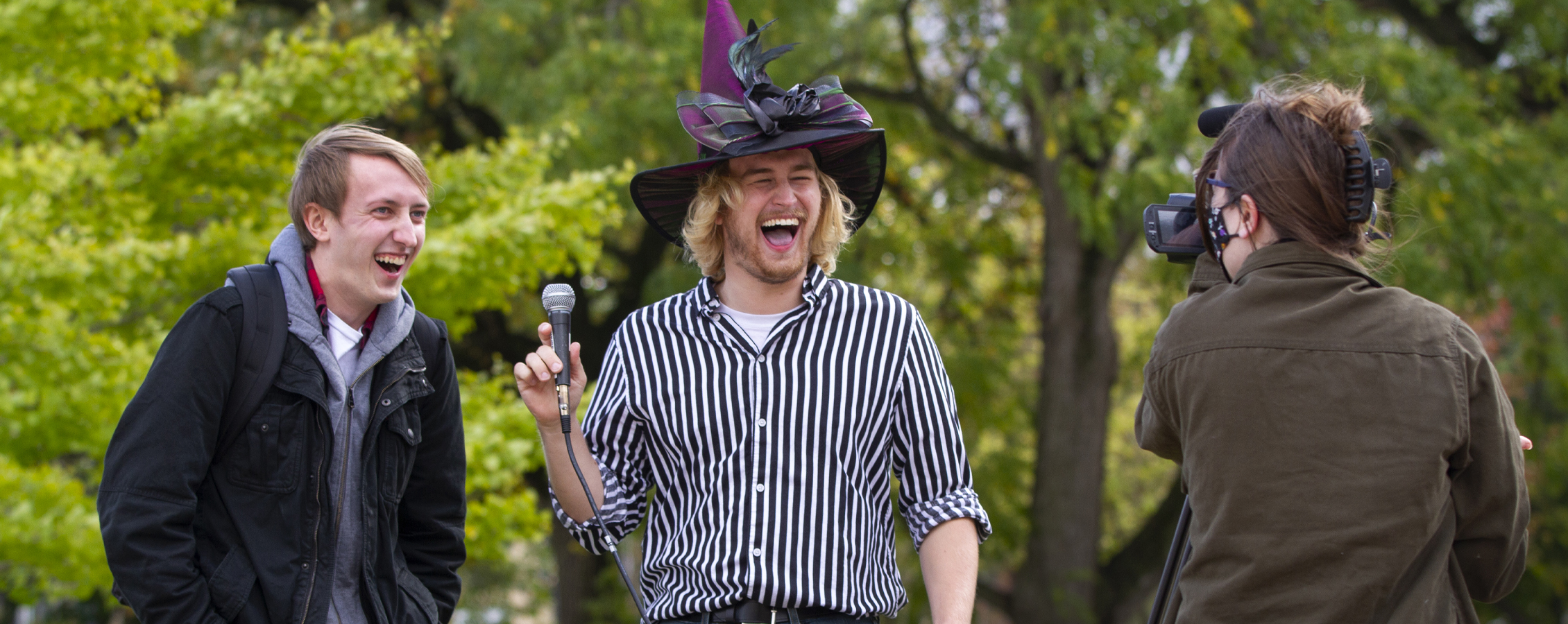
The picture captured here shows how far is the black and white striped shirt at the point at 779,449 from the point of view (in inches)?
102

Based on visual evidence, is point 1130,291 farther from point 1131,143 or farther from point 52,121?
point 52,121

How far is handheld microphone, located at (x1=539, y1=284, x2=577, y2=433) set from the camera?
8.42 feet

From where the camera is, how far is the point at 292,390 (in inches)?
97.7

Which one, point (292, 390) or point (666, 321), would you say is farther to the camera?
point (666, 321)

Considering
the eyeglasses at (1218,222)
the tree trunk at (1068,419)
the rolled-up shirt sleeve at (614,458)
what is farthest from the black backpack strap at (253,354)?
the tree trunk at (1068,419)

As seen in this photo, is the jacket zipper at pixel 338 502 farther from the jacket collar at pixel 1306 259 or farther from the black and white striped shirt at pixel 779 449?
the jacket collar at pixel 1306 259

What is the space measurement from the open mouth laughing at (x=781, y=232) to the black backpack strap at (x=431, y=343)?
78cm

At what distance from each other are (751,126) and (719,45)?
0.28 metres

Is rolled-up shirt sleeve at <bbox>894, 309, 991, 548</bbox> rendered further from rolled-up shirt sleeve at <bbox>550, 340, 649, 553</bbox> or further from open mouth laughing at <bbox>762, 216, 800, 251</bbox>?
rolled-up shirt sleeve at <bbox>550, 340, 649, 553</bbox>

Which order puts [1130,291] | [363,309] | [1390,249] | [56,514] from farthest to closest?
[1130,291] < [56,514] < [363,309] < [1390,249]

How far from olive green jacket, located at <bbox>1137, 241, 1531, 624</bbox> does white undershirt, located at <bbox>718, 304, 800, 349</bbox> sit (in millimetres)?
962

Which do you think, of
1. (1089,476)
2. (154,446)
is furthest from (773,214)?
(1089,476)

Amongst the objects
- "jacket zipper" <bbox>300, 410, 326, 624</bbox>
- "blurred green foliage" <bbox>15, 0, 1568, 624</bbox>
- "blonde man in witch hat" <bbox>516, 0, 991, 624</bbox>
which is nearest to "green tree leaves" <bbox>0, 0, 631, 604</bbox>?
"blurred green foliage" <bbox>15, 0, 1568, 624</bbox>

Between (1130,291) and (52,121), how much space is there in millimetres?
12644
